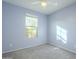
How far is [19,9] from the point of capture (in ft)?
14.9

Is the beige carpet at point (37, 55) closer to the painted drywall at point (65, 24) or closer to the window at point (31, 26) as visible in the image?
the painted drywall at point (65, 24)

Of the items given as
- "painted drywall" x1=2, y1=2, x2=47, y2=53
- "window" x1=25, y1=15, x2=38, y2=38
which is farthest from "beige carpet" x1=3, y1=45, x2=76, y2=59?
"window" x1=25, y1=15, x2=38, y2=38

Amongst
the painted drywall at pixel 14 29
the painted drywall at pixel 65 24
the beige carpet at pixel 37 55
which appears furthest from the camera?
the painted drywall at pixel 65 24

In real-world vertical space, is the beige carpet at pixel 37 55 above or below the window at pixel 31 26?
below

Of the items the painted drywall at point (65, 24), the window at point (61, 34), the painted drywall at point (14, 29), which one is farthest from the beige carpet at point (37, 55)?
the window at point (61, 34)

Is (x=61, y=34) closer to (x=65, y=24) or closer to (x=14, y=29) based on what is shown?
(x=65, y=24)

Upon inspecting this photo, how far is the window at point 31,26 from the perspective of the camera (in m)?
5.02

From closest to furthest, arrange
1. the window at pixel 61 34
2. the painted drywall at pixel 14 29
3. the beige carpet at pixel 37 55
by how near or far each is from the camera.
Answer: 1. the beige carpet at pixel 37 55
2. the painted drywall at pixel 14 29
3. the window at pixel 61 34

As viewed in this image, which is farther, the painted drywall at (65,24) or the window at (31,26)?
the window at (31,26)

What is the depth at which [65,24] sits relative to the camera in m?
4.99

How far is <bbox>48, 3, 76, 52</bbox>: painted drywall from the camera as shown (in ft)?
14.5

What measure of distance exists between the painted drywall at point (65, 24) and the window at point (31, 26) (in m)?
1.24

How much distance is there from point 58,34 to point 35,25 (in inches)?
62.0

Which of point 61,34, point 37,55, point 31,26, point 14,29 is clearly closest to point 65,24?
point 61,34
